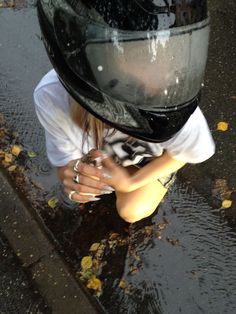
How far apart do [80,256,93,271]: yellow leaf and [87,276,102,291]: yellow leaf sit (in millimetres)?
68

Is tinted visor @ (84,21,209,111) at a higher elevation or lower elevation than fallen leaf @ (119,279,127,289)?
higher

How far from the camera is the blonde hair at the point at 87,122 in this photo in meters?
2.21

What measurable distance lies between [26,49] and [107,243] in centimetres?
168

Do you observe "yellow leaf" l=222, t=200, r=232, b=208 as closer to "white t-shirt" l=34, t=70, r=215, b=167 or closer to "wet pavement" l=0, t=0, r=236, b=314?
"wet pavement" l=0, t=0, r=236, b=314

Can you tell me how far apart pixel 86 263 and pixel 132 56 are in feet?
4.16

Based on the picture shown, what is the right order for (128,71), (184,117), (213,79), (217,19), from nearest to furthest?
1. (128,71)
2. (184,117)
3. (213,79)
4. (217,19)

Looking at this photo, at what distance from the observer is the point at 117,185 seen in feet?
8.05

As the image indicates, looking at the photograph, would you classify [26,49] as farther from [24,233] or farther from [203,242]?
[203,242]

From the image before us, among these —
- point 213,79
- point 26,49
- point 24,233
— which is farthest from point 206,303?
point 26,49

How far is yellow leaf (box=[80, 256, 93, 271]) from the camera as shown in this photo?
260 centimetres

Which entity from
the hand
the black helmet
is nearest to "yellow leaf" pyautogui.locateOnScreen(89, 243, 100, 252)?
the hand

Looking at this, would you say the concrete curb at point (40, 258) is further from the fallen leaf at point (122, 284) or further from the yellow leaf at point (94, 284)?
the fallen leaf at point (122, 284)

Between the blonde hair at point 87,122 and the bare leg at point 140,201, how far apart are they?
329 millimetres

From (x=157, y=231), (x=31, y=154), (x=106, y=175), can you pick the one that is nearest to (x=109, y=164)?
(x=106, y=175)
